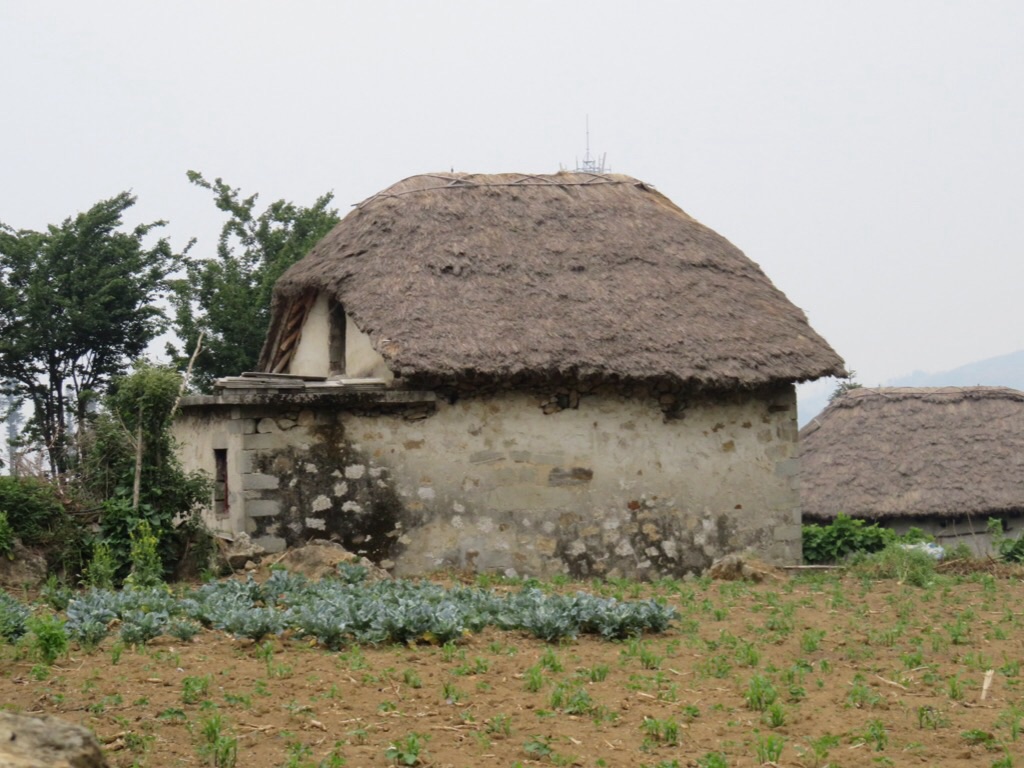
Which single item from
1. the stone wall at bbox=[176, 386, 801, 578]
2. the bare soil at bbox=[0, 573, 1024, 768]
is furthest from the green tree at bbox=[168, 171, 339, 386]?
the bare soil at bbox=[0, 573, 1024, 768]

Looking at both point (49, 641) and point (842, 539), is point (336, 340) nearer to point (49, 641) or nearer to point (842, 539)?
point (842, 539)

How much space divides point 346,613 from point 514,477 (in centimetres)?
544

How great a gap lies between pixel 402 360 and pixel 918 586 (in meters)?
5.12

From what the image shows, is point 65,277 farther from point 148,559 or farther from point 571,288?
point 148,559

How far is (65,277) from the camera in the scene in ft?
72.0

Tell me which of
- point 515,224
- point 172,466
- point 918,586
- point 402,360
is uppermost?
point 515,224

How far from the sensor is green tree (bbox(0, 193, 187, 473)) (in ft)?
71.2

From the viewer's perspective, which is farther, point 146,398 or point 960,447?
point 960,447

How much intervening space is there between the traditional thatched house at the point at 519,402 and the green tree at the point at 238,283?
6713 mm

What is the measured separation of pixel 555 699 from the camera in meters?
6.67

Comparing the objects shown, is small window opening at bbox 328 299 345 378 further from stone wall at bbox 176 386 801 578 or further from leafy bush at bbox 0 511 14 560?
leafy bush at bbox 0 511 14 560

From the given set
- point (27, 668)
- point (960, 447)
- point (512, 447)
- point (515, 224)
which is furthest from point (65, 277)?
point (27, 668)

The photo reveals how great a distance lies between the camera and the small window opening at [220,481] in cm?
1317

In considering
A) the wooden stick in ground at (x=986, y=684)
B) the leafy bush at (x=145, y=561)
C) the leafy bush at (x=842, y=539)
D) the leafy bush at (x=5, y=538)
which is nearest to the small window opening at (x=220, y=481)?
the leafy bush at (x=145, y=561)
